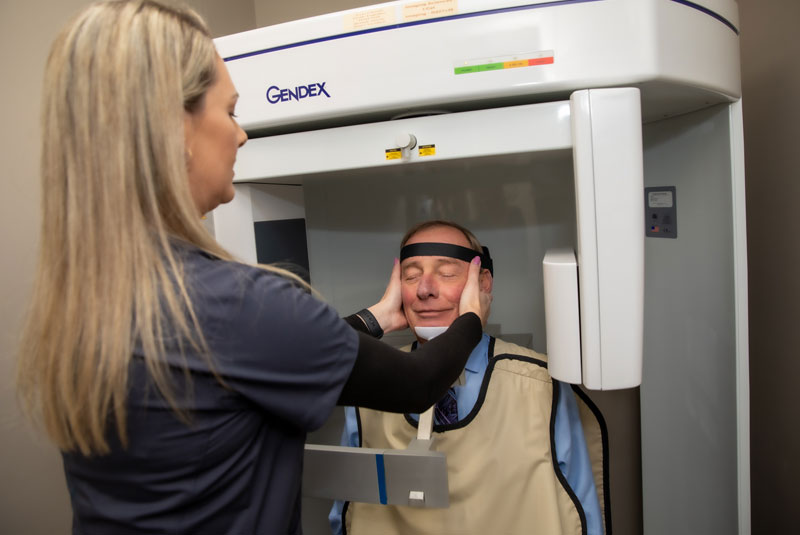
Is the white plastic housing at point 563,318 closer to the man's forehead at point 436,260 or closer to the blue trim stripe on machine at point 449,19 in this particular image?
the man's forehead at point 436,260

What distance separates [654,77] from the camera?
840 mm

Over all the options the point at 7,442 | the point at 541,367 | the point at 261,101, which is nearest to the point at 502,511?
the point at 541,367

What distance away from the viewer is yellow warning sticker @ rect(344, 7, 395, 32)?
0.92 m

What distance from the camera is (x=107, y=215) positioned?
0.59 metres

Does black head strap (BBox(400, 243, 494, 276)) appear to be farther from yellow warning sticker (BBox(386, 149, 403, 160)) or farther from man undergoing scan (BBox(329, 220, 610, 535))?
yellow warning sticker (BBox(386, 149, 403, 160))

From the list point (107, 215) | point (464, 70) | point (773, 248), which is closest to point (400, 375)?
point (107, 215)

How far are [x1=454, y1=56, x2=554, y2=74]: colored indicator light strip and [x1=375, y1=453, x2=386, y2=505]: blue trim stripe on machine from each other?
0.68 meters

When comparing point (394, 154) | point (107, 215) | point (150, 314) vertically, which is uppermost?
point (394, 154)

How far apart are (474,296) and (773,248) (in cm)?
89

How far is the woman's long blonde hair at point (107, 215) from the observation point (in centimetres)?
58

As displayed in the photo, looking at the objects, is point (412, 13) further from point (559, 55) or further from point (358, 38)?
point (559, 55)

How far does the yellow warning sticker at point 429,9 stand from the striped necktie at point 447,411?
756 millimetres

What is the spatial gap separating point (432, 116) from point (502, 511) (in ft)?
2.57

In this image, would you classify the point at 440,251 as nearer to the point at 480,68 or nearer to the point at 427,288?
the point at 427,288
